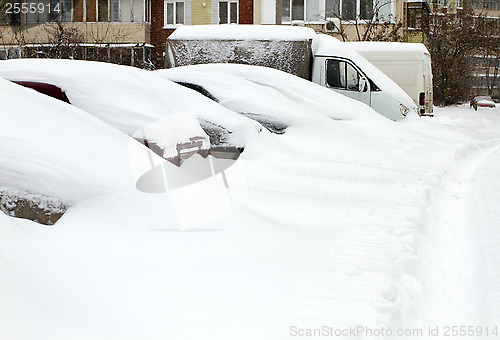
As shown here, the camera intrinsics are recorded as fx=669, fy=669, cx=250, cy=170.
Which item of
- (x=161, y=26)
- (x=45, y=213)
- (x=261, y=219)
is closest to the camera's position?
(x=45, y=213)

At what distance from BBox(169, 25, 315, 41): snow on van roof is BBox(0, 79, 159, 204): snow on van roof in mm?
10622

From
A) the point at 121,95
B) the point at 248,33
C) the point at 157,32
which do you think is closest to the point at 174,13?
the point at 157,32

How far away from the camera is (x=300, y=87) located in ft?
38.3

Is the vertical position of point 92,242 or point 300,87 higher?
point 300,87

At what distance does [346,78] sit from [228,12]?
66.3 ft

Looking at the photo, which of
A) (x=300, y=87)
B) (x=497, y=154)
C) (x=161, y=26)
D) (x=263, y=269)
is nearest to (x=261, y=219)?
(x=263, y=269)

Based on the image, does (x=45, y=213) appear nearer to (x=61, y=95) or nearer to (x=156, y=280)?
(x=156, y=280)

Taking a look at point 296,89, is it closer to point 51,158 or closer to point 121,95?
point 121,95

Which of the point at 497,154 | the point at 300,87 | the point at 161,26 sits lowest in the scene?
the point at 497,154

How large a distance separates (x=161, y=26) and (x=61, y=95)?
29.8m

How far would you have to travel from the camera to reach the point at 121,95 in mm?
6445

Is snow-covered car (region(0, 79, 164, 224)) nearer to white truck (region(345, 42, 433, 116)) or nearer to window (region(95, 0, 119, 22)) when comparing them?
white truck (region(345, 42, 433, 116))

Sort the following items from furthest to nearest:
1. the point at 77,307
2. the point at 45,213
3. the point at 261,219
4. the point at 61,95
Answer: the point at 61,95
the point at 261,219
the point at 45,213
the point at 77,307

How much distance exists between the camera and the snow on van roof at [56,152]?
4.12 metres
